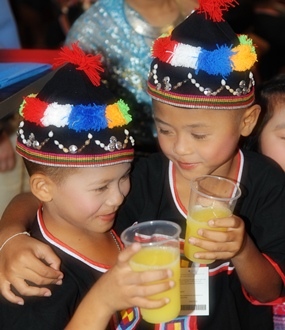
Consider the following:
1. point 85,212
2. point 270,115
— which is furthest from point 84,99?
point 270,115

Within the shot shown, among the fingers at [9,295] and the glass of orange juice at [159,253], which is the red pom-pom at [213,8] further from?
the fingers at [9,295]

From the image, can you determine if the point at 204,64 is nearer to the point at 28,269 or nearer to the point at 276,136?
the point at 276,136

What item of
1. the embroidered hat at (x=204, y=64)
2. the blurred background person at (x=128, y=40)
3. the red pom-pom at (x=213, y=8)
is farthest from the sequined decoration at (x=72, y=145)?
the blurred background person at (x=128, y=40)

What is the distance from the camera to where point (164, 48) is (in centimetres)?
182

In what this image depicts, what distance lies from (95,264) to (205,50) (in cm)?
68

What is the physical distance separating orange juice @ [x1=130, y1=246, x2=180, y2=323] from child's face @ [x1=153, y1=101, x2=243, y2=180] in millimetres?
398

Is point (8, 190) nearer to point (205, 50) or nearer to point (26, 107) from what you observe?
point (26, 107)

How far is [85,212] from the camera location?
1.70m

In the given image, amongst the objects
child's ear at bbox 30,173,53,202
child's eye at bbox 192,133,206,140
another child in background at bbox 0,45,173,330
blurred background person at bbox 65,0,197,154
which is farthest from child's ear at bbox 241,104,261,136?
blurred background person at bbox 65,0,197,154

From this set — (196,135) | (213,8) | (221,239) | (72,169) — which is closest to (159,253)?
(221,239)

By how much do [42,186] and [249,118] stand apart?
68 cm

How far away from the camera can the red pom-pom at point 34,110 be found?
5.38 ft

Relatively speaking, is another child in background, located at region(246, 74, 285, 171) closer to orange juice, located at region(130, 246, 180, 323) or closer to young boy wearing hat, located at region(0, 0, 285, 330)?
young boy wearing hat, located at region(0, 0, 285, 330)

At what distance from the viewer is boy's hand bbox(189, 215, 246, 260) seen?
1.60 metres
